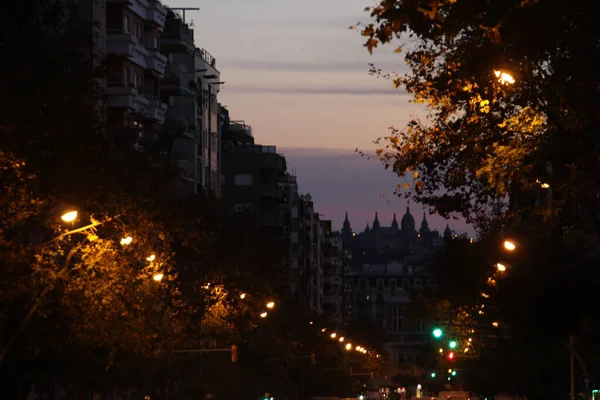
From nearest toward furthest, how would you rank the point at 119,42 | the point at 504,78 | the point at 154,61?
the point at 504,78
the point at 119,42
the point at 154,61

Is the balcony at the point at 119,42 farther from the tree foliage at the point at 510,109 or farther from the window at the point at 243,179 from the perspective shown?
the window at the point at 243,179

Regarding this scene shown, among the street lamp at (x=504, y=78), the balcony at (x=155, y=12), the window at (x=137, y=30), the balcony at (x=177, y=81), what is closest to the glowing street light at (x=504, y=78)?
the street lamp at (x=504, y=78)

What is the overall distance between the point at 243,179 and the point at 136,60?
67.8m

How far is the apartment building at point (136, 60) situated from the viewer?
77375mm

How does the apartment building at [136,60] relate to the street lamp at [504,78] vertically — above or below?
above

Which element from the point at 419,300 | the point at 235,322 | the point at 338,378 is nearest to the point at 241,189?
the point at 338,378

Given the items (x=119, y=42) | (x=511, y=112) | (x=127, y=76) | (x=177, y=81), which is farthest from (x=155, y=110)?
(x=511, y=112)


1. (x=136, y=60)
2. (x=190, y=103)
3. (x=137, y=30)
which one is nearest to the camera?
(x=136, y=60)

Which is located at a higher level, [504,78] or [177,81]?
[177,81]

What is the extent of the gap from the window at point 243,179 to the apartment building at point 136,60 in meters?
59.3

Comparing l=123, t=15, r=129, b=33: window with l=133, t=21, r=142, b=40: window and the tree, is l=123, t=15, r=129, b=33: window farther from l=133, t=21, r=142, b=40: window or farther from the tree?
the tree

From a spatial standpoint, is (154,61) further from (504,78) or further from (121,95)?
(504,78)

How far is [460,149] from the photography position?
28844 millimetres

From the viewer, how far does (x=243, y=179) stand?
148m
